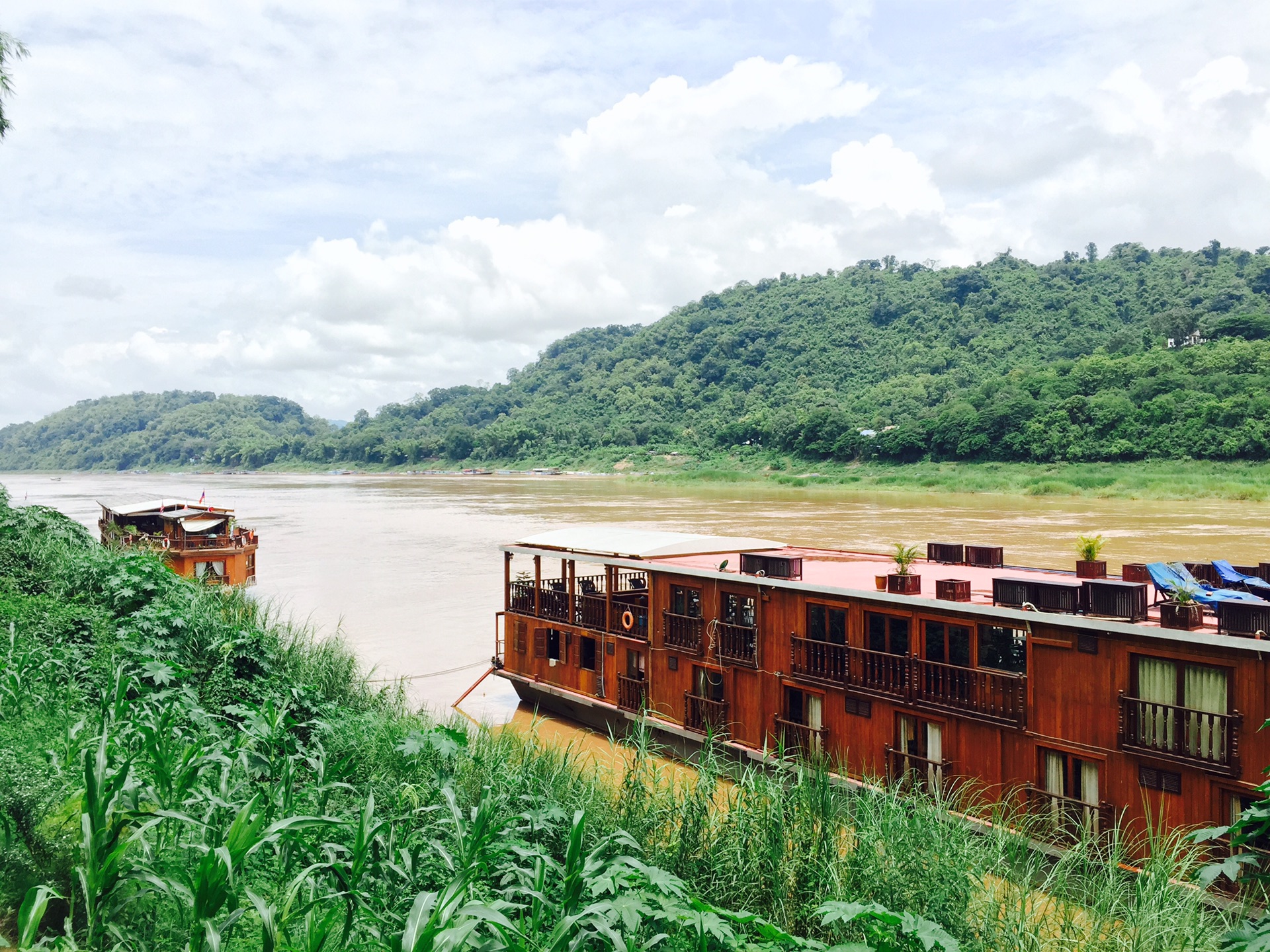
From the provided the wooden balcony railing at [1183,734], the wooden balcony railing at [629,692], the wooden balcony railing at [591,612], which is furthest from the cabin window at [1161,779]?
the wooden balcony railing at [591,612]

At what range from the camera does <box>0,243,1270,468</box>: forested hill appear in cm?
5778

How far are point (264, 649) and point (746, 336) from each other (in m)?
122

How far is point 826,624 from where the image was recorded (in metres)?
10.7

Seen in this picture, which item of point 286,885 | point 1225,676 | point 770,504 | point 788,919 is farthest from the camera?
point 770,504

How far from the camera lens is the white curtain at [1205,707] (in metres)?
7.38

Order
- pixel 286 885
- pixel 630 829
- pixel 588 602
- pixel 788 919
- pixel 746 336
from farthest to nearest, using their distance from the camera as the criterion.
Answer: pixel 746 336 → pixel 588 602 → pixel 630 829 → pixel 788 919 → pixel 286 885

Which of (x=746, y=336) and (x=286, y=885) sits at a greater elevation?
(x=746, y=336)

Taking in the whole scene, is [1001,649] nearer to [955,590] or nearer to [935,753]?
[955,590]

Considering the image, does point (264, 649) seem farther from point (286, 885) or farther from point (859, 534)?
point (859, 534)

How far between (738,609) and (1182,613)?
541 centimetres

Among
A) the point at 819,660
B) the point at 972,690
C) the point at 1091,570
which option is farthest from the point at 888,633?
the point at 1091,570

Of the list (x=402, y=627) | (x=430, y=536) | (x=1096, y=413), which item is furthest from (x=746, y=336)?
(x=402, y=627)

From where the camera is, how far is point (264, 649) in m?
10.1

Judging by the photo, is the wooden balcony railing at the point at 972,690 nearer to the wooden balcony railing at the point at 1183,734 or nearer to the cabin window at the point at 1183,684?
the wooden balcony railing at the point at 1183,734
